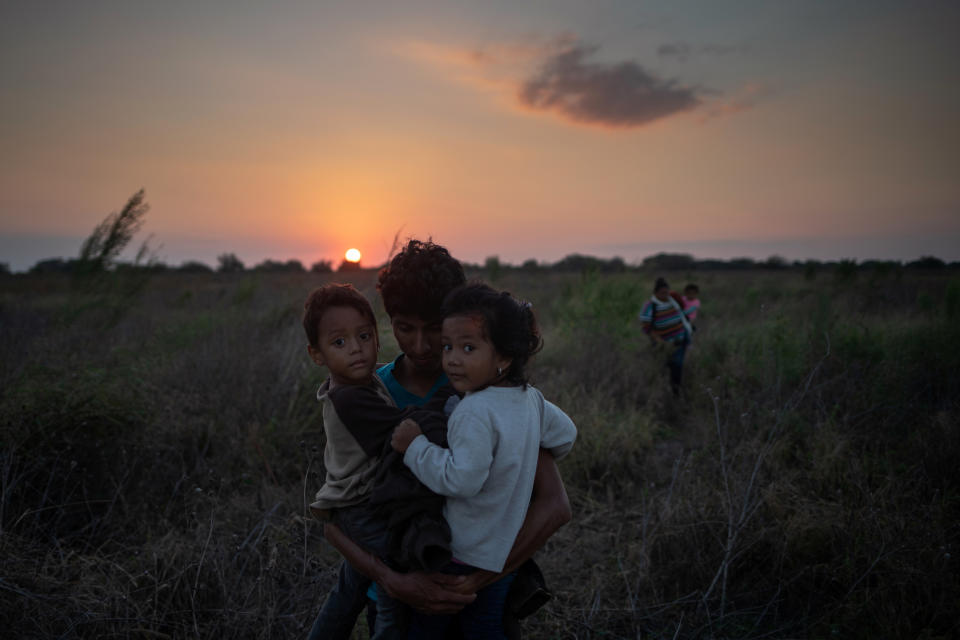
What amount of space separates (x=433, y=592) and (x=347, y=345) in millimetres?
775

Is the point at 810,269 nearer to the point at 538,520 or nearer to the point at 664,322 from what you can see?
the point at 664,322

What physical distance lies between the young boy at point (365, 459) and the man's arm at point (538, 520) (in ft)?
0.52

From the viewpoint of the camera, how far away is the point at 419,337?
1707 mm

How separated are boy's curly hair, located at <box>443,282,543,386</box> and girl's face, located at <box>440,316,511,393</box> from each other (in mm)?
21

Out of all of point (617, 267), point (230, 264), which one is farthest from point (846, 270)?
point (230, 264)

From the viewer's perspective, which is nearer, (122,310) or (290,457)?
(290,457)

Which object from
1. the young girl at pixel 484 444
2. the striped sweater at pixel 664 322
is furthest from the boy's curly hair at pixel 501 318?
the striped sweater at pixel 664 322

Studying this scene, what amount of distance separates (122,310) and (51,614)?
412 centimetres

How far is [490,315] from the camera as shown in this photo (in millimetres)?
1469

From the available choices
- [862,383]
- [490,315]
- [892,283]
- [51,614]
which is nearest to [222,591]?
[51,614]

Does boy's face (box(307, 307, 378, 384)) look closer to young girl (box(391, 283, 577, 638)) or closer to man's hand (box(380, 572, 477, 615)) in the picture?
young girl (box(391, 283, 577, 638))

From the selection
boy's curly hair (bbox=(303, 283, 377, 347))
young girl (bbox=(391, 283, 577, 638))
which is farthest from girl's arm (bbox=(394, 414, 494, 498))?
boy's curly hair (bbox=(303, 283, 377, 347))

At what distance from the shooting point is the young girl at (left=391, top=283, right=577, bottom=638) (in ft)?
4.37

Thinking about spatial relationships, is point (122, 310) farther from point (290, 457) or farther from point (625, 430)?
point (625, 430)
